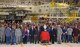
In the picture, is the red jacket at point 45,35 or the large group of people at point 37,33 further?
the large group of people at point 37,33

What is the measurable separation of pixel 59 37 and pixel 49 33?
93cm

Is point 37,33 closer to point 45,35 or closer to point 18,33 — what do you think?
point 45,35

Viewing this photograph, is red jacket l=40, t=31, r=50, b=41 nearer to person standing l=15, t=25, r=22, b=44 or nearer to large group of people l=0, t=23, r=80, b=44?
large group of people l=0, t=23, r=80, b=44

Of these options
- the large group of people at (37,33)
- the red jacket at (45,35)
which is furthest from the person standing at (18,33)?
the red jacket at (45,35)

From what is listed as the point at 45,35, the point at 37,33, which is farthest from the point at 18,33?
the point at 45,35

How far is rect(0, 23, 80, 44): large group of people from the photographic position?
2180 cm

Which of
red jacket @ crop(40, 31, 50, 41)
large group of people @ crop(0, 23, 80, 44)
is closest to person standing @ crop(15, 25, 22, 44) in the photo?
large group of people @ crop(0, 23, 80, 44)

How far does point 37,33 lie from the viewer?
2234 cm

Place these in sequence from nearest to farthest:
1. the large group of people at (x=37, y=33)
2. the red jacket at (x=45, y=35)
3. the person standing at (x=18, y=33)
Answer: the red jacket at (x=45, y=35)
the person standing at (x=18, y=33)
the large group of people at (x=37, y=33)

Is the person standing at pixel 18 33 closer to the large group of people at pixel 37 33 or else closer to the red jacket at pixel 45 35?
the large group of people at pixel 37 33

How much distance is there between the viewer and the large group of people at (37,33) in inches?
858

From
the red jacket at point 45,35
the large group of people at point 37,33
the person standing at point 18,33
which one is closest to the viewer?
the red jacket at point 45,35

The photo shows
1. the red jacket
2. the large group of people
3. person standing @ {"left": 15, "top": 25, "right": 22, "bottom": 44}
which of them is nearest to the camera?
the red jacket

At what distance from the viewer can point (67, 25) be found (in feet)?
77.9
